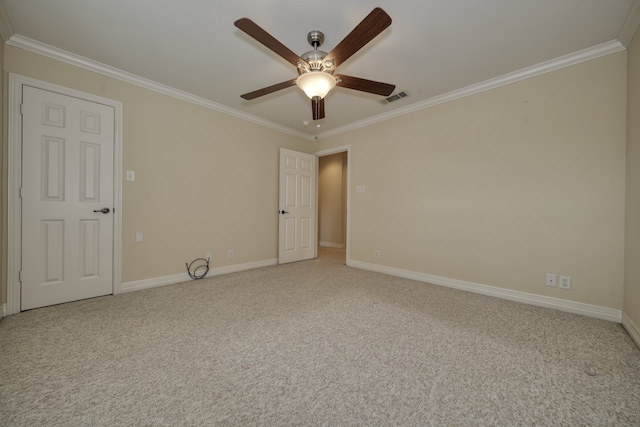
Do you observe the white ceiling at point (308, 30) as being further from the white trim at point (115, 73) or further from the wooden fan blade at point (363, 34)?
the wooden fan blade at point (363, 34)

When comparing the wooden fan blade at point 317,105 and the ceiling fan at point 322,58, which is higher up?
the ceiling fan at point 322,58

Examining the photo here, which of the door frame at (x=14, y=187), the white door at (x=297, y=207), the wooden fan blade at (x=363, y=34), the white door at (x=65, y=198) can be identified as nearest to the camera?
the wooden fan blade at (x=363, y=34)

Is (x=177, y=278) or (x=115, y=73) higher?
(x=115, y=73)

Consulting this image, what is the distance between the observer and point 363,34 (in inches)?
60.4

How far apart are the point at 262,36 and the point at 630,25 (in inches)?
114

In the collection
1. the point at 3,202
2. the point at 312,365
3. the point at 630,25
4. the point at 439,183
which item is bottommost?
the point at 312,365

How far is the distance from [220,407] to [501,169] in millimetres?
3380

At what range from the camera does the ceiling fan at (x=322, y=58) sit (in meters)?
1.47

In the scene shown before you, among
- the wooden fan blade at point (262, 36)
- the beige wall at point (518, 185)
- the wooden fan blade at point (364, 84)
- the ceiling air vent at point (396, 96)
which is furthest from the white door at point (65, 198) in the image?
the beige wall at point (518, 185)

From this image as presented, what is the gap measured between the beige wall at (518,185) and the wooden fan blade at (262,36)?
2341 millimetres

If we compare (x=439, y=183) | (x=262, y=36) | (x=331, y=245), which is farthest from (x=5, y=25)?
(x=331, y=245)

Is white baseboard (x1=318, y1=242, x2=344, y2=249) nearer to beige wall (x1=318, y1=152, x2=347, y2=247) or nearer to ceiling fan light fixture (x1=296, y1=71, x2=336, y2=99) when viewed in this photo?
beige wall (x1=318, y1=152, x2=347, y2=247)

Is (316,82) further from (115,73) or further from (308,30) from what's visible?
(115,73)

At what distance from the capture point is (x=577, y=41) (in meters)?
2.20
